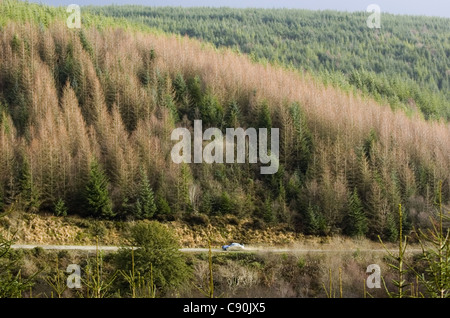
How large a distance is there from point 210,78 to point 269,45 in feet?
229

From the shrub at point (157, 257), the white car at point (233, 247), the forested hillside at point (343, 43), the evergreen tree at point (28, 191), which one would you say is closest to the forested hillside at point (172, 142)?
the evergreen tree at point (28, 191)

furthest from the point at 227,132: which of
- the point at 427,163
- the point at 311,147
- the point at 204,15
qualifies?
the point at 204,15

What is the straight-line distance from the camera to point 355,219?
1722 inches

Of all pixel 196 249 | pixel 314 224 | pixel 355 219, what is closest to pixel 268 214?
pixel 314 224

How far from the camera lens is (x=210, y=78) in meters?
64.6

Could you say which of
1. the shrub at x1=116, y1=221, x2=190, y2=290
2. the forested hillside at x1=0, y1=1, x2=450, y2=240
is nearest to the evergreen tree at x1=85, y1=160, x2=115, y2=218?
the forested hillside at x1=0, y1=1, x2=450, y2=240

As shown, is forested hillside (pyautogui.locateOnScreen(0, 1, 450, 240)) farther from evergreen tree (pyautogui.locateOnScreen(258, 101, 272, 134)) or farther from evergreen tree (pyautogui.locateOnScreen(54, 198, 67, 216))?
evergreen tree (pyautogui.locateOnScreen(258, 101, 272, 134))

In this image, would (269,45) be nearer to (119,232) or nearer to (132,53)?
(132,53)

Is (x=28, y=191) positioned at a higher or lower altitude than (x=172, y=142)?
lower

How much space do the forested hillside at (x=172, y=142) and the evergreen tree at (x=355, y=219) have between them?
13 cm

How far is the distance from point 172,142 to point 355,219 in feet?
71.2

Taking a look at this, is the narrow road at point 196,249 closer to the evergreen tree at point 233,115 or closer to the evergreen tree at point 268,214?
the evergreen tree at point 268,214

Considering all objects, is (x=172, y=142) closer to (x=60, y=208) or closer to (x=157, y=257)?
(x=60, y=208)

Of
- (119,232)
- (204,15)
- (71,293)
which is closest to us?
(71,293)
